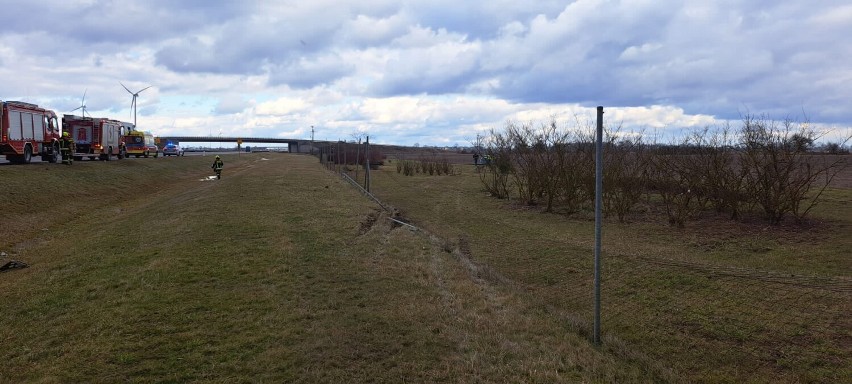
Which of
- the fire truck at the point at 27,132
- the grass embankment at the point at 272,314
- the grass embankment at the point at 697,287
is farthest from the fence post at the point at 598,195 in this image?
the fire truck at the point at 27,132

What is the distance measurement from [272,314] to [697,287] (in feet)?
18.5

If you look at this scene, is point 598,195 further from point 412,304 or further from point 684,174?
point 684,174

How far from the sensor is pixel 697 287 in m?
7.76

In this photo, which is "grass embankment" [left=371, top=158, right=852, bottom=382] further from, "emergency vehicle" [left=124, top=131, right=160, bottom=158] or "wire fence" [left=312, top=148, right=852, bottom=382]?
"emergency vehicle" [left=124, top=131, right=160, bottom=158]

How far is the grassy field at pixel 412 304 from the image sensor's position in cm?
481

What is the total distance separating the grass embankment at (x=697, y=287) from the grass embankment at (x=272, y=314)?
28.8 inches

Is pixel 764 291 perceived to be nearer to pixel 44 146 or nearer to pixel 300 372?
pixel 300 372

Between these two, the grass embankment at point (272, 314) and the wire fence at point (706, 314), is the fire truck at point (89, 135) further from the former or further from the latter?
the wire fence at point (706, 314)

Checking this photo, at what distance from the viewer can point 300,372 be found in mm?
4566

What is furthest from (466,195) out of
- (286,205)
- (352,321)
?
(352,321)

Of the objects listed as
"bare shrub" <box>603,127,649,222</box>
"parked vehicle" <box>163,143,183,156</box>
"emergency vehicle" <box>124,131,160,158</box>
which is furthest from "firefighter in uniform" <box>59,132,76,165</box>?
"parked vehicle" <box>163,143,183,156</box>

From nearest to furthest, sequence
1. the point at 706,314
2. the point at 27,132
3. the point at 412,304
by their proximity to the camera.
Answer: the point at 412,304
the point at 706,314
the point at 27,132

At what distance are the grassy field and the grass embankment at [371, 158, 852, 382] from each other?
0.11 ft

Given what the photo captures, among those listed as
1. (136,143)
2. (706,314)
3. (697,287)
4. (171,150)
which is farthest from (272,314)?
(171,150)
